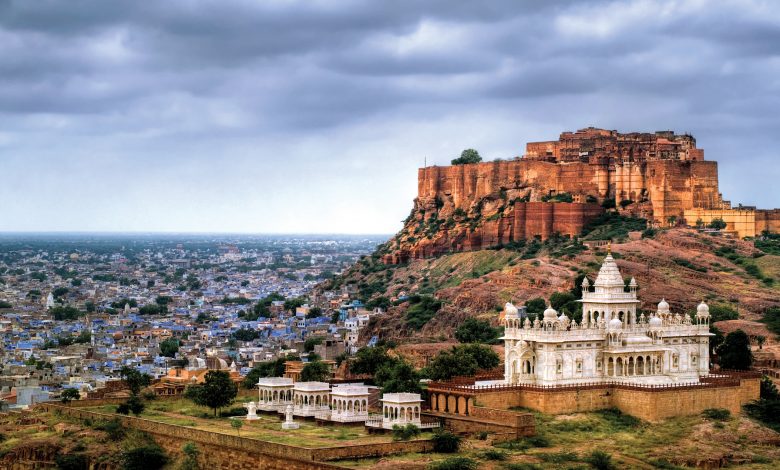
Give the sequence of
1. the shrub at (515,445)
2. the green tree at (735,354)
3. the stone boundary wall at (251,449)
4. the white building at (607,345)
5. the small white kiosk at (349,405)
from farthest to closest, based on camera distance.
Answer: the green tree at (735,354) → the white building at (607,345) → the small white kiosk at (349,405) → the shrub at (515,445) → the stone boundary wall at (251,449)

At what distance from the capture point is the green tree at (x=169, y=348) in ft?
357

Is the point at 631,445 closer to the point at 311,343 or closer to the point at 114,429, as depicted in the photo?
the point at 114,429

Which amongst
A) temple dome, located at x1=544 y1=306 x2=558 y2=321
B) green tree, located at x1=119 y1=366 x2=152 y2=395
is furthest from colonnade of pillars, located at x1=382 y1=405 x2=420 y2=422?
green tree, located at x1=119 y1=366 x2=152 y2=395

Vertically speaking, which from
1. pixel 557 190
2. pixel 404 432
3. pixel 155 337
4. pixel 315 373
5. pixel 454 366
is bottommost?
pixel 155 337

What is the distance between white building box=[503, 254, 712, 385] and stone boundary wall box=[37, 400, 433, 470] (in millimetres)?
7691

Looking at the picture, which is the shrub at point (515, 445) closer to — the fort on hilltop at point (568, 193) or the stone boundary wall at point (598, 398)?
the stone boundary wall at point (598, 398)

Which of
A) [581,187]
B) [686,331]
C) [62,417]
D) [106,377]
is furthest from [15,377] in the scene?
[581,187]

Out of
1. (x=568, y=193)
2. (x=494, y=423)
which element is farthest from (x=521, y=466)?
(x=568, y=193)

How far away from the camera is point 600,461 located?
183 feet

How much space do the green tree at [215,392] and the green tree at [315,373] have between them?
5.37 meters

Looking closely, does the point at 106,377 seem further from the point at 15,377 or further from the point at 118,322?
the point at 118,322

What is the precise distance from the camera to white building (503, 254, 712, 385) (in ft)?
205

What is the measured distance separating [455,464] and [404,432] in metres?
4.39

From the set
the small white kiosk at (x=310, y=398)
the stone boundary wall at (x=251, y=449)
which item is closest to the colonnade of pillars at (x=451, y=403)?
the stone boundary wall at (x=251, y=449)
